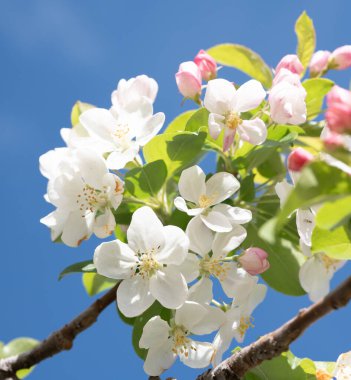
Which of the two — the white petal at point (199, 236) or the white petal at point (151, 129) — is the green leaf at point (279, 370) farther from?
the white petal at point (151, 129)

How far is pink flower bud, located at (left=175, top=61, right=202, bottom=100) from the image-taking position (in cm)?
191

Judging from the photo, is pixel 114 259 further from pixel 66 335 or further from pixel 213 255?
pixel 66 335

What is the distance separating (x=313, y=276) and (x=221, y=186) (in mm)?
393

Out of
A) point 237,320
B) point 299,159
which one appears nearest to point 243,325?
point 237,320

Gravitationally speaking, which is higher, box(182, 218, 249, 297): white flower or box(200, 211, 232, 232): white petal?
box(200, 211, 232, 232): white petal

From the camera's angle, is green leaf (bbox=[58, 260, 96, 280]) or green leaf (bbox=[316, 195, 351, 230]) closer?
green leaf (bbox=[316, 195, 351, 230])

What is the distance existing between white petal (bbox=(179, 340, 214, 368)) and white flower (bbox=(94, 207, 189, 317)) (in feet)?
0.68

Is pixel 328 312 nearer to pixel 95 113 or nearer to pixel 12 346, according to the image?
pixel 95 113

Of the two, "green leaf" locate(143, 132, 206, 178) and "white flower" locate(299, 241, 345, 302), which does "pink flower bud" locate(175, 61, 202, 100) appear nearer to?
"green leaf" locate(143, 132, 206, 178)

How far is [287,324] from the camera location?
125cm

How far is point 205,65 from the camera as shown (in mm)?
2016

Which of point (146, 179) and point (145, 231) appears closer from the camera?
point (145, 231)

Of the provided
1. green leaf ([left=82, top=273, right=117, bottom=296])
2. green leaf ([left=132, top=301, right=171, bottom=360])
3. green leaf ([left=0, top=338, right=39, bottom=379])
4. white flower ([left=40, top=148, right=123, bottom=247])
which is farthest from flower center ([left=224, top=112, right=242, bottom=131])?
green leaf ([left=0, top=338, right=39, bottom=379])

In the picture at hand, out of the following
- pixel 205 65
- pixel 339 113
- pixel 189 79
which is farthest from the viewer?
pixel 205 65
